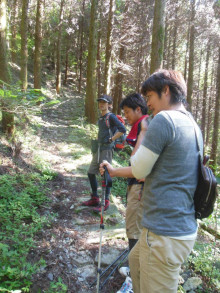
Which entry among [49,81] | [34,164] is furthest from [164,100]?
[49,81]

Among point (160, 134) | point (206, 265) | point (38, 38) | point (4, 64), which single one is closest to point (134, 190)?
point (160, 134)

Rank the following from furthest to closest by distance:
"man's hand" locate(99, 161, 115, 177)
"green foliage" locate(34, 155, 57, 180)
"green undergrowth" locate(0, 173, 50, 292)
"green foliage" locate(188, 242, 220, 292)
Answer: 1. "green foliage" locate(34, 155, 57, 180)
2. "green foliage" locate(188, 242, 220, 292)
3. "green undergrowth" locate(0, 173, 50, 292)
4. "man's hand" locate(99, 161, 115, 177)

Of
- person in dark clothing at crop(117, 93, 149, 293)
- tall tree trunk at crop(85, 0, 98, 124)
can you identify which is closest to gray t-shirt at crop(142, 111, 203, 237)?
person in dark clothing at crop(117, 93, 149, 293)

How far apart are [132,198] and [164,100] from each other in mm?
1472

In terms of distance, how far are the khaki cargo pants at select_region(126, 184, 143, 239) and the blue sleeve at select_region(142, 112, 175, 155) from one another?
4.24ft

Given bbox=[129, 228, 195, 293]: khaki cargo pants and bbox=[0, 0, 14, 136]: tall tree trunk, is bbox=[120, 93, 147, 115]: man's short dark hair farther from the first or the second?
bbox=[0, 0, 14, 136]: tall tree trunk

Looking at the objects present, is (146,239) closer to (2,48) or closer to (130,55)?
(2,48)

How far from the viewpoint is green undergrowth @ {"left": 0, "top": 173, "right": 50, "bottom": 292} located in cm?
287

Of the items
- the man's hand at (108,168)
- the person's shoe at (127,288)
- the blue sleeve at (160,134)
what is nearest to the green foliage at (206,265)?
the person's shoe at (127,288)

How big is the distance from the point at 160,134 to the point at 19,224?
3240 millimetres

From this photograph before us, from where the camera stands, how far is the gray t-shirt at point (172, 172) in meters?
1.67

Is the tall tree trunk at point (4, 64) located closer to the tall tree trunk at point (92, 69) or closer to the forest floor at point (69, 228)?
the forest floor at point (69, 228)

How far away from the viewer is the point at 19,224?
392 centimetres

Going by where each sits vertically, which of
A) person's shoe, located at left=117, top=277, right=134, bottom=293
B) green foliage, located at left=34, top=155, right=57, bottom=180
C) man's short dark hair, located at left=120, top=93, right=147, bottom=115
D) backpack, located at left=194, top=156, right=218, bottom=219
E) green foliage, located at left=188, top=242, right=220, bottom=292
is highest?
man's short dark hair, located at left=120, top=93, right=147, bottom=115
